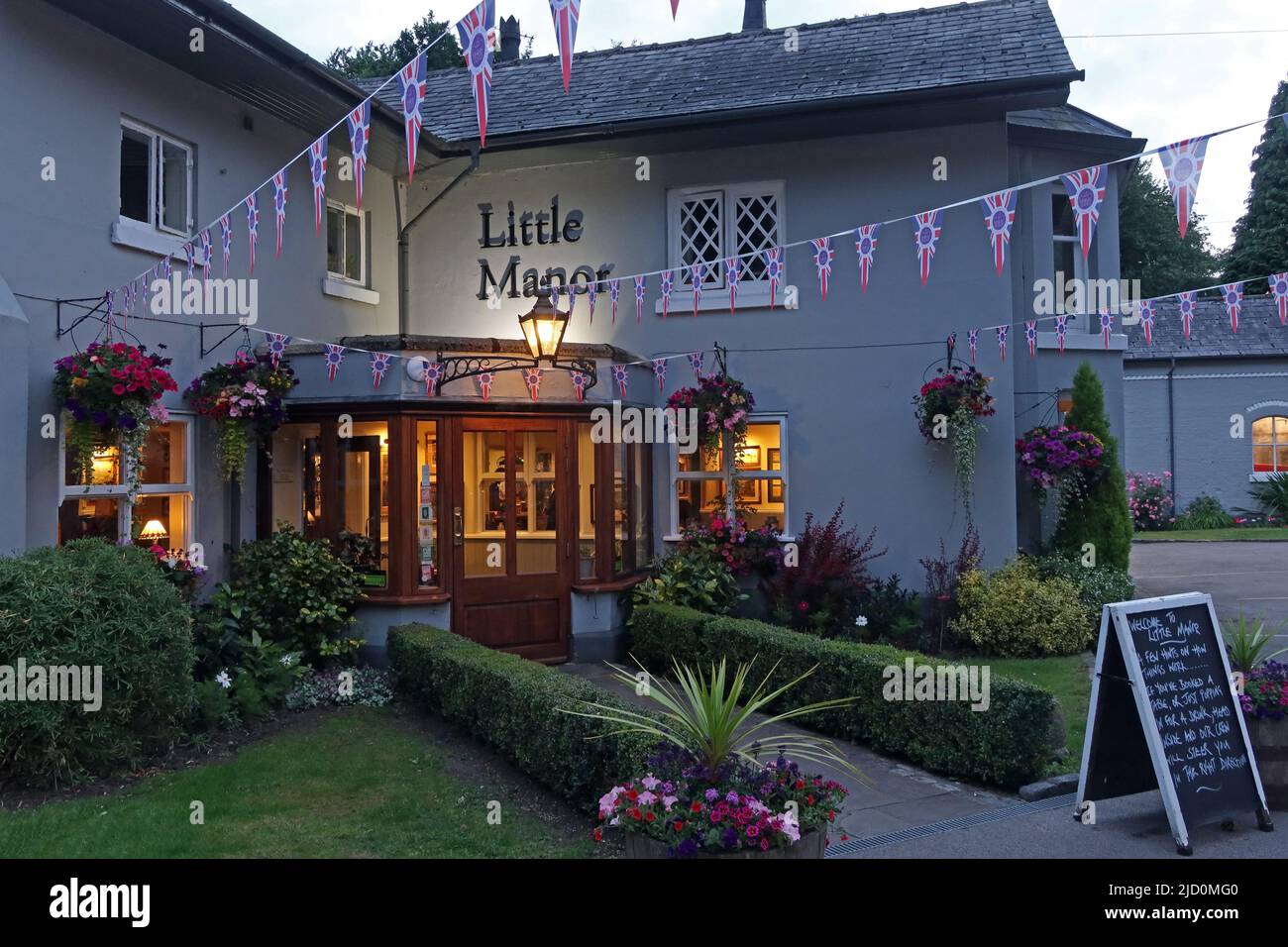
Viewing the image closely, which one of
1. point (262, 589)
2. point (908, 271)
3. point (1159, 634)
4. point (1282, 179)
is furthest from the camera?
point (1282, 179)

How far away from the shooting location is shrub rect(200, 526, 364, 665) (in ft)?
30.2

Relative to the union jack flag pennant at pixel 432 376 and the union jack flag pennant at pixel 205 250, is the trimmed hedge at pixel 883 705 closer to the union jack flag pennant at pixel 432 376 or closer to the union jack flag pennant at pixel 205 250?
the union jack flag pennant at pixel 432 376

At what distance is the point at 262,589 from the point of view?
9.27 meters

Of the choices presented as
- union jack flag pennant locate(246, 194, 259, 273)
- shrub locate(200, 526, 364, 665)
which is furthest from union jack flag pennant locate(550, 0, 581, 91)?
shrub locate(200, 526, 364, 665)

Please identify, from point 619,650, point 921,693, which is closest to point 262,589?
point 619,650

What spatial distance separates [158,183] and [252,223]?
1567 millimetres

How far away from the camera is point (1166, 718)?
5.86m

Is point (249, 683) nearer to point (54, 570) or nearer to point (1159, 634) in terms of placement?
point (54, 570)

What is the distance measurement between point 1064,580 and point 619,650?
4932mm

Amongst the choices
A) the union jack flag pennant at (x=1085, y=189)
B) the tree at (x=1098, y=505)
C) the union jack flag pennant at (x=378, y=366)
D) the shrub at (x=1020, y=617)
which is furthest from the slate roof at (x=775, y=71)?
the shrub at (x=1020, y=617)

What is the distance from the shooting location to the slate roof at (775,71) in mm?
11141

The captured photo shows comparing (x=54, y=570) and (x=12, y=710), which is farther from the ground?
(x=54, y=570)

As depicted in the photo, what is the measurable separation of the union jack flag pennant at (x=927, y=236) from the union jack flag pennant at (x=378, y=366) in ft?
17.8

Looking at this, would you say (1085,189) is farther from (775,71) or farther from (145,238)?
(145,238)
